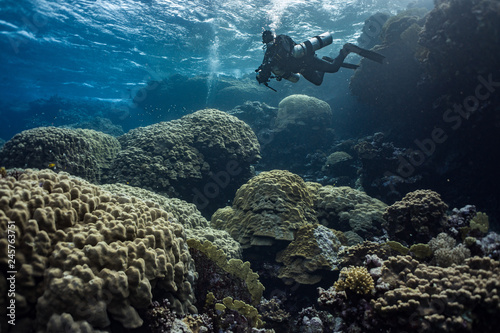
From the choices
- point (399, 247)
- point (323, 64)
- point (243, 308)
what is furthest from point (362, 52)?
point (243, 308)

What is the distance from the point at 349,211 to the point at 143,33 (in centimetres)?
2301

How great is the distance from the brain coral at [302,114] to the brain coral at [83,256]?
12.8 m

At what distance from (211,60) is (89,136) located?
23.5 m

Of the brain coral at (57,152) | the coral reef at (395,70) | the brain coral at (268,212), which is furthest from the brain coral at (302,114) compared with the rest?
the brain coral at (57,152)

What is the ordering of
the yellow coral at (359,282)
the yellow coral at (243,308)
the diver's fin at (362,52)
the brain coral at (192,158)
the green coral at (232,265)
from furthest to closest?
the diver's fin at (362,52) → the brain coral at (192,158) → the green coral at (232,265) → the yellow coral at (243,308) → the yellow coral at (359,282)

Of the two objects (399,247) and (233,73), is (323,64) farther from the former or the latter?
(233,73)

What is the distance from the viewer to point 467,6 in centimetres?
698

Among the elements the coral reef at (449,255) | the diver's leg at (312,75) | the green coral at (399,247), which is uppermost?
the diver's leg at (312,75)

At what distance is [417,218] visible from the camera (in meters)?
5.14

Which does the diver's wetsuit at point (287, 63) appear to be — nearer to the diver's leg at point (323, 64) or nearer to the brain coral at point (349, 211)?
the diver's leg at point (323, 64)

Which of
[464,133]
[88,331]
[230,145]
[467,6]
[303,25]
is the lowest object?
[230,145]

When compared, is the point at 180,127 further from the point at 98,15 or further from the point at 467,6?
the point at 98,15

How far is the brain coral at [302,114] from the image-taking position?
15102 mm

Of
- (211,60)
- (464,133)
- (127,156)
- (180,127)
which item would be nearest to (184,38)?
(211,60)
